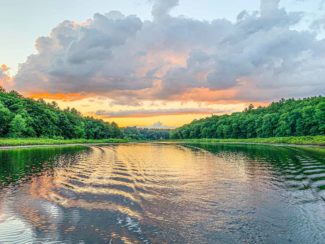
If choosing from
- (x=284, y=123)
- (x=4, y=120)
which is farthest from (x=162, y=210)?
(x=284, y=123)

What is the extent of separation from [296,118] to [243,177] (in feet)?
361

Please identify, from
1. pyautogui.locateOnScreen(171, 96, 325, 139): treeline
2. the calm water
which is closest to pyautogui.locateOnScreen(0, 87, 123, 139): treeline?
pyautogui.locateOnScreen(171, 96, 325, 139): treeline

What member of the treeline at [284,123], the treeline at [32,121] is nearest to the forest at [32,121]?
the treeline at [32,121]

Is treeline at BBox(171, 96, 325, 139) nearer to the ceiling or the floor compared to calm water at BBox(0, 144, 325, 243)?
nearer to the ceiling

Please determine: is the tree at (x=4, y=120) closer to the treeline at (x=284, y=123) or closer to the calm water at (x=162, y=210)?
the calm water at (x=162, y=210)

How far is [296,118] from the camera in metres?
126

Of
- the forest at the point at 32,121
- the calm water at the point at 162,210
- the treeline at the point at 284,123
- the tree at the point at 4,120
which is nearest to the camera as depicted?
the calm water at the point at 162,210

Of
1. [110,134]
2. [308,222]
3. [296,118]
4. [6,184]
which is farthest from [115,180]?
[110,134]

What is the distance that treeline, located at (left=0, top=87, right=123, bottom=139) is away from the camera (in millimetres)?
102963

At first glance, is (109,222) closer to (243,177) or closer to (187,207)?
(187,207)

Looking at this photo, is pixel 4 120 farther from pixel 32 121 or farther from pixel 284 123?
pixel 284 123

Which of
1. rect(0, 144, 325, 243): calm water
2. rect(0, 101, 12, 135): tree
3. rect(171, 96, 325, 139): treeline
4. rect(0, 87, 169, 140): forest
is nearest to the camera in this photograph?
rect(0, 144, 325, 243): calm water

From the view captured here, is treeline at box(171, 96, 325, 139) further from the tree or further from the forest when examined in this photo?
the tree

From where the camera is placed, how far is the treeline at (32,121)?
10296 cm
